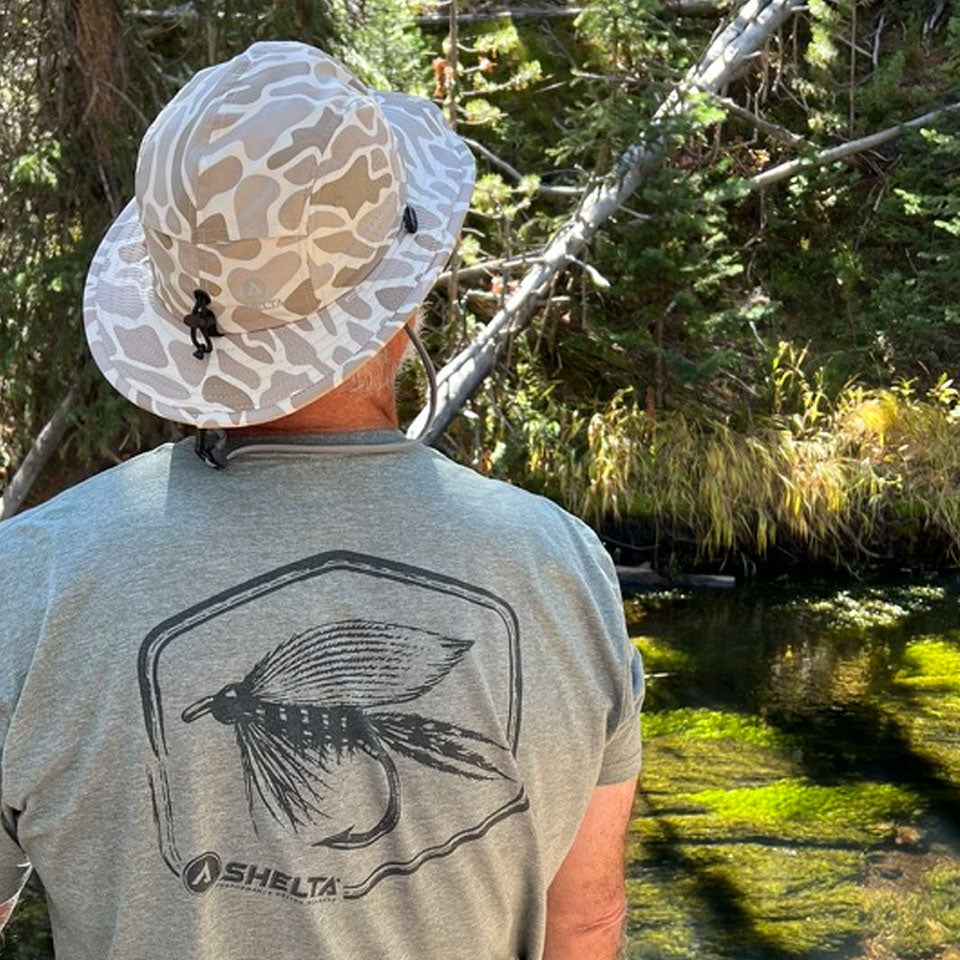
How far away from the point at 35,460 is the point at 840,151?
→ 19.0ft

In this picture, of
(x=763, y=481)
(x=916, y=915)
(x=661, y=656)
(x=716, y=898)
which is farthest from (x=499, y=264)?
(x=916, y=915)

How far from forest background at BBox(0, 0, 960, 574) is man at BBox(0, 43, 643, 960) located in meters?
4.86

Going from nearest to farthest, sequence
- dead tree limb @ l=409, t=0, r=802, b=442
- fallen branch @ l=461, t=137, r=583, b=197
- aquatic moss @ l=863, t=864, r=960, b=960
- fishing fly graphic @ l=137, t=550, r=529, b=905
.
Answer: fishing fly graphic @ l=137, t=550, r=529, b=905
aquatic moss @ l=863, t=864, r=960, b=960
dead tree limb @ l=409, t=0, r=802, b=442
fallen branch @ l=461, t=137, r=583, b=197

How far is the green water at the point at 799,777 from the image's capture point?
402 cm

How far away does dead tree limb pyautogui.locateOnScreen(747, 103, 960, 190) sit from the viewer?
9008mm

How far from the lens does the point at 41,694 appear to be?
1.04 m

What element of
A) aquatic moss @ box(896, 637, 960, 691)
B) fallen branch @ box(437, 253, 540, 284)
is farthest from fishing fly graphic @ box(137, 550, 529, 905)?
fallen branch @ box(437, 253, 540, 284)

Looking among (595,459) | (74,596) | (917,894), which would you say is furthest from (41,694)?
(595,459)

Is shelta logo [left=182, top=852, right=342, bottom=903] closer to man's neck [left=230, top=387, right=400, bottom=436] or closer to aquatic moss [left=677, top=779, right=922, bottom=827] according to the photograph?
man's neck [left=230, top=387, right=400, bottom=436]

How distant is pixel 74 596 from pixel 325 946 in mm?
Answer: 336

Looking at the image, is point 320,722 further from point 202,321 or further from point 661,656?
point 661,656

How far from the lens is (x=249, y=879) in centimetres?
105

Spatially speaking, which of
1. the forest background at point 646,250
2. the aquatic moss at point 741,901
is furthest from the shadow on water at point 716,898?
the forest background at point 646,250

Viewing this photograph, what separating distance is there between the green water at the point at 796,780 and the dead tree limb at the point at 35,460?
2.44 m
